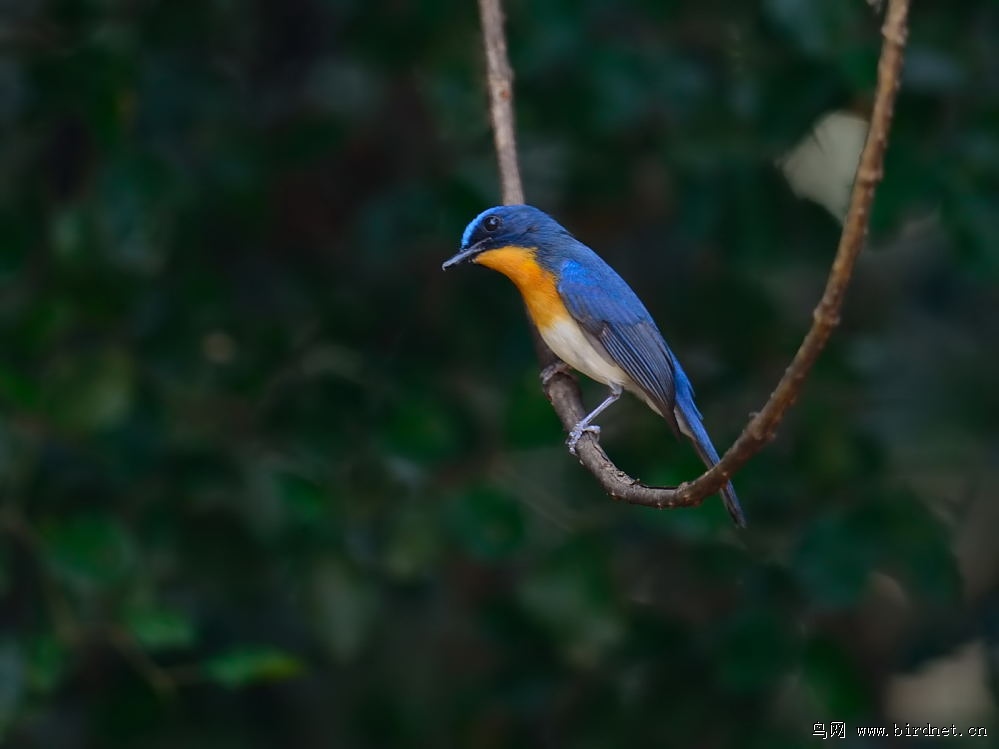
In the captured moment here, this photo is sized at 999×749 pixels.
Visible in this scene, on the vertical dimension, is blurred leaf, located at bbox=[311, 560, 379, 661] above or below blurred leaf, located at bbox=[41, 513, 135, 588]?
below

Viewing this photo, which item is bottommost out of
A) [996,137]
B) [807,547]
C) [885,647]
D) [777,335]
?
[885,647]

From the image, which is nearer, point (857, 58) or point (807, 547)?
point (857, 58)

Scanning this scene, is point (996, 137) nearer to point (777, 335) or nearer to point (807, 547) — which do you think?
point (777, 335)

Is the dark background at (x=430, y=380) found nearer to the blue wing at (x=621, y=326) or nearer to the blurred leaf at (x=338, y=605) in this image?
the blurred leaf at (x=338, y=605)

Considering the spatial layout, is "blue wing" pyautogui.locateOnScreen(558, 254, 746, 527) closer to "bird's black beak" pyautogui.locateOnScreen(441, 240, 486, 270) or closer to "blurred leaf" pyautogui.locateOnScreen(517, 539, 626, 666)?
"bird's black beak" pyautogui.locateOnScreen(441, 240, 486, 270)

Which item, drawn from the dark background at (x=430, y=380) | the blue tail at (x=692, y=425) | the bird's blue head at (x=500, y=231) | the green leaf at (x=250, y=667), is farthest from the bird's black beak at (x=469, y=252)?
the green leaf at (x=250, y=667)

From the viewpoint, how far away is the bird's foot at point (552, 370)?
3688 millimetres

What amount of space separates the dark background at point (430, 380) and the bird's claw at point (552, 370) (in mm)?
91

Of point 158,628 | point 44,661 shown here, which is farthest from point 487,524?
point 44,661

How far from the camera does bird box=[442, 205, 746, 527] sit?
3701 mm

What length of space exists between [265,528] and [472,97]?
133 cm

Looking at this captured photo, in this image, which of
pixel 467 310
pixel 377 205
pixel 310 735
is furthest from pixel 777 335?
pixel 310 735

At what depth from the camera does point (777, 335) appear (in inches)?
163

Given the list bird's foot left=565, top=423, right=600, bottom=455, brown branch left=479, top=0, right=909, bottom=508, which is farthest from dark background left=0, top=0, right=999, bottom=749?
brown branch left=479, top=0, right=909, bottom=508
